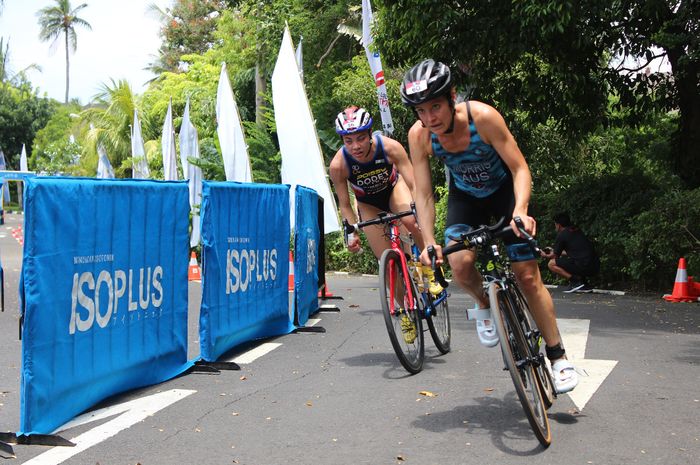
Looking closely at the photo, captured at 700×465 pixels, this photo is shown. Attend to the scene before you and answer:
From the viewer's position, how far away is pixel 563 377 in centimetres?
517

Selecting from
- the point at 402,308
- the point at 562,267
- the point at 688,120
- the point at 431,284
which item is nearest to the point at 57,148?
the point at 562,267

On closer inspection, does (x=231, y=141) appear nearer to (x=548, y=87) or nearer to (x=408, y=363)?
(x=548, y=87)

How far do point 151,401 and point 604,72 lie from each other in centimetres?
1205

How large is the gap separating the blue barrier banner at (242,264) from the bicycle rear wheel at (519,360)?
10.3ft

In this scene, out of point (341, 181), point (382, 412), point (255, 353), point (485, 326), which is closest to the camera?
point (485, 326)

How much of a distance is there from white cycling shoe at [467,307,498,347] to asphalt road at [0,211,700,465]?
0.49 metres

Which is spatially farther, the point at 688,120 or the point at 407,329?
the point at 688,120

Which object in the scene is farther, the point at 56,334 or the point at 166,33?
the point at 166,33

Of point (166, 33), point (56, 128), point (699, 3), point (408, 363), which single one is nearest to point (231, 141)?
point (699, 3)

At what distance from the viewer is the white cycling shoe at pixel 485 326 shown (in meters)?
5.19

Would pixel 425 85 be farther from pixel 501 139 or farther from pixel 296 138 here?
pixel 296 138

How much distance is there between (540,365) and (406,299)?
192 centimetres

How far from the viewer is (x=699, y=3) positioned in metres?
12.5

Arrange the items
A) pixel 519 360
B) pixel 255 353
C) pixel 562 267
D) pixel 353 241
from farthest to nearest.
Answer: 1. pixel 562 267
2. pixel 255 353
3. pixel 353 241
4. pixel 519 360
